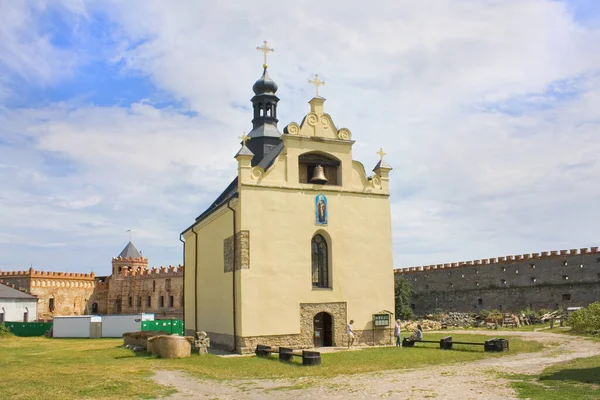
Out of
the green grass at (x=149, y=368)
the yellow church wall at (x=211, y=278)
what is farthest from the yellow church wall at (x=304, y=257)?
the green grass at (x=149, y=368)

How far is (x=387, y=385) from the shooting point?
44.9 feet

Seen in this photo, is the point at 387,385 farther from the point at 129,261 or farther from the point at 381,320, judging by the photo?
the point at 129,261

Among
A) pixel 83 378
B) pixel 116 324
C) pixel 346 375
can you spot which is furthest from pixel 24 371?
pixel 116 324

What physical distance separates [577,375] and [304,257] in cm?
1261

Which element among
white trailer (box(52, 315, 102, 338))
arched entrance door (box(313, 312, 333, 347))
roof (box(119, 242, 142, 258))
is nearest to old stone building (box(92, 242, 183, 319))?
roof (box(119, 242, 142, 258))

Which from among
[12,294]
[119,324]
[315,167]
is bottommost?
[119,324]

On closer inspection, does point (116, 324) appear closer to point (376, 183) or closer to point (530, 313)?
point (376, 183)

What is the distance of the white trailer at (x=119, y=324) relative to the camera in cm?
4269

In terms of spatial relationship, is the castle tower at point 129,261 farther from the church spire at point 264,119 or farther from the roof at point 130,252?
the church spire at point 264,119

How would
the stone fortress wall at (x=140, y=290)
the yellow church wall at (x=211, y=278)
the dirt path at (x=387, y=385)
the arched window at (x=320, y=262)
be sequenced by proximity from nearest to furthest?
1. the dirt path at (x=387, y=385)
2. the arched window at (x=320, y=262)
3. the yellow church wall at (x=211, y=278)
4. the stone fortress wall at (x=140, y=290)

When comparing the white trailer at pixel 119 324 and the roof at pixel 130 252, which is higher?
the roof at pixel 130 252

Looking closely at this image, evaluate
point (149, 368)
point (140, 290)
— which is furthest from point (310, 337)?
point (140, 290)

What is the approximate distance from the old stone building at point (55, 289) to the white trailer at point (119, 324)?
22.6m

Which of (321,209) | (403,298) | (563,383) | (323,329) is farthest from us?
(403,298)
